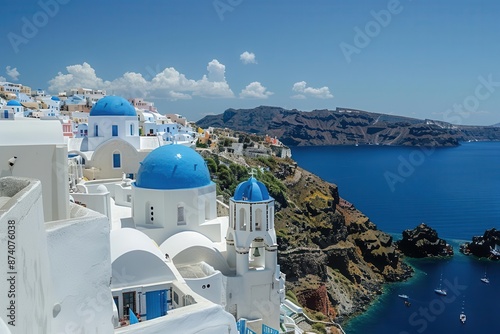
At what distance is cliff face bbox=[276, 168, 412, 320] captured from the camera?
33.1 metres

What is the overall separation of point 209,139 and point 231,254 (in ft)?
152

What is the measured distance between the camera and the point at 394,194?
7738 centimetres

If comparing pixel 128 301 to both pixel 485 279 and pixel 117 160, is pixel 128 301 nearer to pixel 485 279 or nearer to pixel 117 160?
pixel 117 160

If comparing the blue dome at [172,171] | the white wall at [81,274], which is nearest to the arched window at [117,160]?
the blue dome at [172,171]

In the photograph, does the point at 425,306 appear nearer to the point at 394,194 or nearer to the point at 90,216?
the point at 90,216

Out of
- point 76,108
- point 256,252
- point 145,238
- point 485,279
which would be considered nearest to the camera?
point 145,238

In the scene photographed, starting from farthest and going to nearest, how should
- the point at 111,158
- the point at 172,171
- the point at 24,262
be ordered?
1. the point at 111,158
2. the point at 172,171
3. the point at 24,262

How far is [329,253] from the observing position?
130ft

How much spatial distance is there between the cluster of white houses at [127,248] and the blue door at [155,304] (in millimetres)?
25

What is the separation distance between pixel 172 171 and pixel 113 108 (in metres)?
11.4

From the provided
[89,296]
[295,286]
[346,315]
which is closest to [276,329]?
[89,296]

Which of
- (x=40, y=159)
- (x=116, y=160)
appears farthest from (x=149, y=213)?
(x=116, y=160)

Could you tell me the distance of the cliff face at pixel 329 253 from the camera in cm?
3312

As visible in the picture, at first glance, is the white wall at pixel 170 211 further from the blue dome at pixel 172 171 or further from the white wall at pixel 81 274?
the white wall at pixel 81 274
